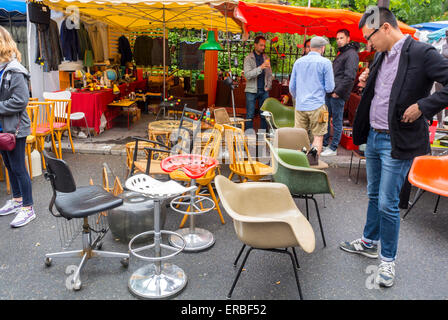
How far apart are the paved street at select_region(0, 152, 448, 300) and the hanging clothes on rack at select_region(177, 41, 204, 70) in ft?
28.4

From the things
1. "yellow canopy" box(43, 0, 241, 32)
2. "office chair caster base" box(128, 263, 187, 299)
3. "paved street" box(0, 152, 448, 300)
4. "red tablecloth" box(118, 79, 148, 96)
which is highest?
"yellow canopy" box(43, 0, 241, 32)

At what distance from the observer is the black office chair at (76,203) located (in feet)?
9.38

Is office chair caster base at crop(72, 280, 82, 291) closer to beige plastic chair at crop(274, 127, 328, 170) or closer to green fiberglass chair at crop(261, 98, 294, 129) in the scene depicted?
beige plastic chair at crop(274, 127, 328, 170)

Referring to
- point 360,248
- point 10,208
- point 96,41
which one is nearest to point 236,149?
point 360,248

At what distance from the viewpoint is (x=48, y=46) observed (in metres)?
7.46

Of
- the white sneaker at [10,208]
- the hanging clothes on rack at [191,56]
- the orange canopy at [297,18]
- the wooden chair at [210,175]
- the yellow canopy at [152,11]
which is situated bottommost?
the white sneaker at [10,208]

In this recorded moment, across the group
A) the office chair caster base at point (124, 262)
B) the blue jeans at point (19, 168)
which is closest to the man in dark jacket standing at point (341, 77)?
the office chair caster base at point (124, 262)

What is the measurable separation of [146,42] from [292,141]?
8.88 m

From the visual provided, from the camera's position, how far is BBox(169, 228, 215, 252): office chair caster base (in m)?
3.57

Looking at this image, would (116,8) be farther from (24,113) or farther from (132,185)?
(132,185)

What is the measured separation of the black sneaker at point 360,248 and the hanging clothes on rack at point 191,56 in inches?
377

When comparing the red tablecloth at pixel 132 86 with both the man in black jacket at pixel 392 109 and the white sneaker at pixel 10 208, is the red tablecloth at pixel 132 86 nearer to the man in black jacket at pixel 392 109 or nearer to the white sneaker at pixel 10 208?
the white sneaker at pixel 10 208

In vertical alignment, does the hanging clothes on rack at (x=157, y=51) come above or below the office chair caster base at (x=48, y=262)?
above

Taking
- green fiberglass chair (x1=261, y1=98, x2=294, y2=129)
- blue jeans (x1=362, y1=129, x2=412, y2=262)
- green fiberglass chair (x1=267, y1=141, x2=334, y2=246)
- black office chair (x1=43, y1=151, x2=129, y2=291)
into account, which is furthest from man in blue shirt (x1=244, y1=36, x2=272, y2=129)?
black office chair (x1=43, y1=151, x2=129, y2=291)
